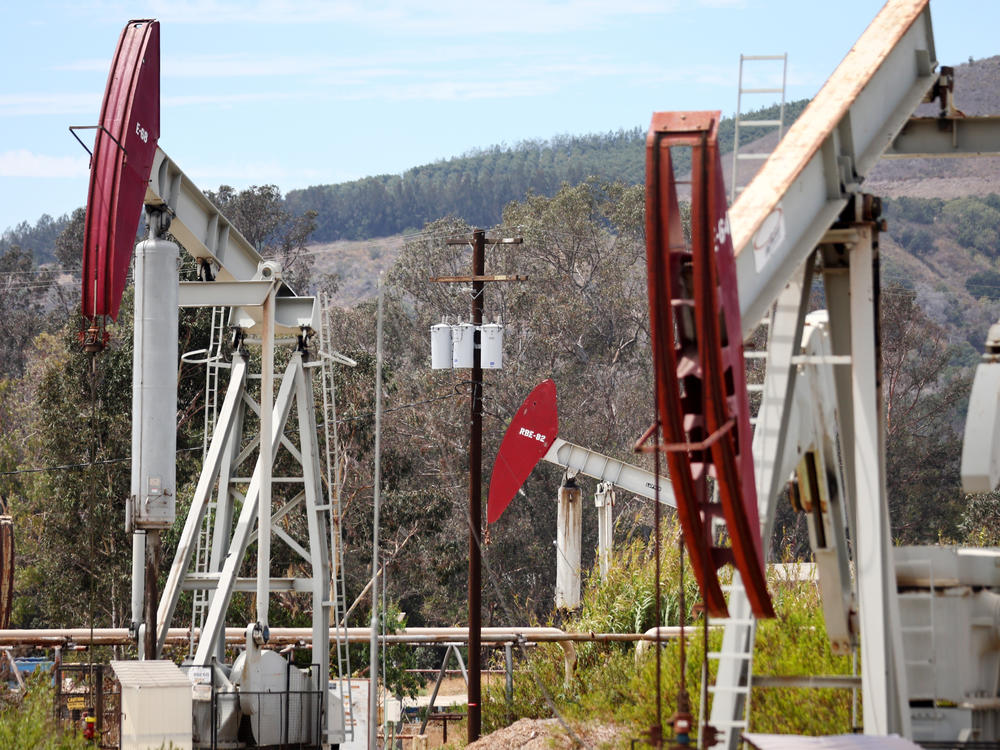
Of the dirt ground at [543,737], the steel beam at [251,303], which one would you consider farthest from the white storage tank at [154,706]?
the steel beam at [251,303]

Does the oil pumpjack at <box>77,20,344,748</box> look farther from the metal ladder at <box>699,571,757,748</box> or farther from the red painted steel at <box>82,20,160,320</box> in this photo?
the metal ladder at <box>699,571,757,748</box>

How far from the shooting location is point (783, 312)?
10250 mm

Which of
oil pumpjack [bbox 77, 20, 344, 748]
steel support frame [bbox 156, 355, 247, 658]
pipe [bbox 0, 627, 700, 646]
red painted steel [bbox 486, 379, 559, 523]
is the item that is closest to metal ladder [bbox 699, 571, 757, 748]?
oil pumpjack [bbox 77, 20, 344, 748]

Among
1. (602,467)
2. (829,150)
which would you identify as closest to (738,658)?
(829,150)

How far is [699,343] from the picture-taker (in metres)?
7.99

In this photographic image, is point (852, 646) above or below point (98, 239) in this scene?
below

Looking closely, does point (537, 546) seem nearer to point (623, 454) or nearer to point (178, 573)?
point (623, 454)

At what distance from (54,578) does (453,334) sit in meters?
19.2

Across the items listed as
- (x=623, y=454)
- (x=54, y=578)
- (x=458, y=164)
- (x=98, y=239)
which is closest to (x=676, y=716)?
(x=98, y=239)

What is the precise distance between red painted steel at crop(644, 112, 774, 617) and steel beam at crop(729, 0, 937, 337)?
0.85 m

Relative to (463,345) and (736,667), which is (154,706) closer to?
(736,667)

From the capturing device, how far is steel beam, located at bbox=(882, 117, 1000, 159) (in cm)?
1171

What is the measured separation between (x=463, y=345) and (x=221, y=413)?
5074 mm

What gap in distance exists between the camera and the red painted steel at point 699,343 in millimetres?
7934
